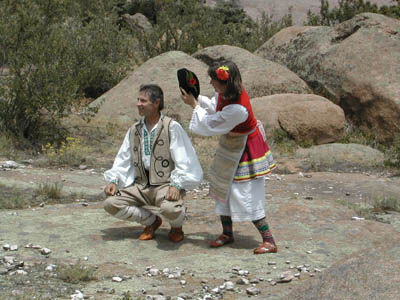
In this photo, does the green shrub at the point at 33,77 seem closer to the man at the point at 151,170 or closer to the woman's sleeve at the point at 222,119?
the man at the point at 151,170

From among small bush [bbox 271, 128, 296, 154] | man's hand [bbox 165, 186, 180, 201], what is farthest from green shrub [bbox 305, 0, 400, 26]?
man's hand [bbox 165, 186, 180, 201]

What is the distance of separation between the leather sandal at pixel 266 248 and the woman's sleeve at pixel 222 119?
979mm

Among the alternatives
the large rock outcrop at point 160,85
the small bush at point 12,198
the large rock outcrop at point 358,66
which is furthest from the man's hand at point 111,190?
the large rock outcrop at point 358,66

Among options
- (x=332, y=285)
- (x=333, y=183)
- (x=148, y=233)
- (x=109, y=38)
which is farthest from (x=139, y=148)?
(x=109, y=38)

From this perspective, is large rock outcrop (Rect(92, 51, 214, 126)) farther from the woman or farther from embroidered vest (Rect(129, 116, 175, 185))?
the woman

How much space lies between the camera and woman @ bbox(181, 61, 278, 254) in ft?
15.5

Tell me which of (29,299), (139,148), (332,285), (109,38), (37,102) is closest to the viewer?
→ (332,285)

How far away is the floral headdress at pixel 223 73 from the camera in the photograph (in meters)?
4.61

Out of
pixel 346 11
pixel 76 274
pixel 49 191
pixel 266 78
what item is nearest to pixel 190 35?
pixel 266 78

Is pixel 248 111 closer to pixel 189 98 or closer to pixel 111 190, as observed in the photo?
pixel 189 98

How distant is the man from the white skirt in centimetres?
35

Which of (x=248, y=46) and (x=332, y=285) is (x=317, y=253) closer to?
(x=332, y=285)

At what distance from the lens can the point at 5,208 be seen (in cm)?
627

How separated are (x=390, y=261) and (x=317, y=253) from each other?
1.76m
